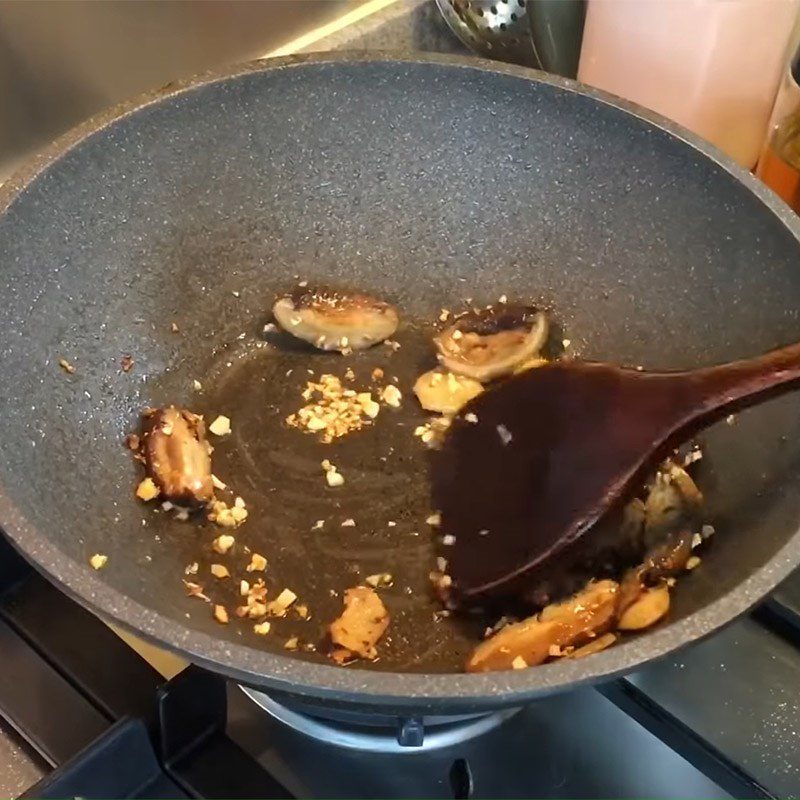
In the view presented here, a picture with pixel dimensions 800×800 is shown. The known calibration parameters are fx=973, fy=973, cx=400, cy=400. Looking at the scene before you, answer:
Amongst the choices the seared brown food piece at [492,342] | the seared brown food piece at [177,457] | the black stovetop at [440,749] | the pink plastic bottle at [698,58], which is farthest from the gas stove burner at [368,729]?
the pink plastic bottle at [698,58]

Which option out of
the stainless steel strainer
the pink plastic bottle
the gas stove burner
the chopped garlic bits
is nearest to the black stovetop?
the gas stove burner

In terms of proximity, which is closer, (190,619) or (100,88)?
(190,619)

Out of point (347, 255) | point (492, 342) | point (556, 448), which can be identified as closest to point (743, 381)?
point (556, 448)

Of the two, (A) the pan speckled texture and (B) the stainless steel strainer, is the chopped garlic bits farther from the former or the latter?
(B) the stainless steel strainer

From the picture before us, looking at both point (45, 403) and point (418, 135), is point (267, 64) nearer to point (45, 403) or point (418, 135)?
point (418, 135)

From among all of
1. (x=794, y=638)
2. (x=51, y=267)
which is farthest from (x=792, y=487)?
(x=51, y=267)
